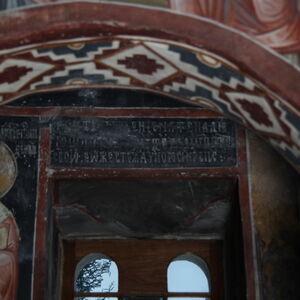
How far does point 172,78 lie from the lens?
5.38 m

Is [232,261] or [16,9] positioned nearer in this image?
[16,9]

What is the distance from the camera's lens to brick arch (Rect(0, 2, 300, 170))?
488 centimetres

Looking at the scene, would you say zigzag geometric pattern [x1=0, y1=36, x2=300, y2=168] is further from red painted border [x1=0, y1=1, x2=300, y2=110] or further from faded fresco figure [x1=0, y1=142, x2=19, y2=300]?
faded fresco figure [x1=0, y1=142, x2=19, y2=300]

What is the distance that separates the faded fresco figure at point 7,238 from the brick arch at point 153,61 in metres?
0.41

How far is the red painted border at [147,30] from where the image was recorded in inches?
191

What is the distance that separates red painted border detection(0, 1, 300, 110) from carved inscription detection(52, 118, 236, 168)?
0.79 metres

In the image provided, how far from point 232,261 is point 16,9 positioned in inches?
85.2

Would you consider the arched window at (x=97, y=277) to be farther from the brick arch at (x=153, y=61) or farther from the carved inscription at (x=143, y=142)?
the brick arch at (x=153, y=61)

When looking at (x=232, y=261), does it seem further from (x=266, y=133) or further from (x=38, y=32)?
(x=38, y=32)

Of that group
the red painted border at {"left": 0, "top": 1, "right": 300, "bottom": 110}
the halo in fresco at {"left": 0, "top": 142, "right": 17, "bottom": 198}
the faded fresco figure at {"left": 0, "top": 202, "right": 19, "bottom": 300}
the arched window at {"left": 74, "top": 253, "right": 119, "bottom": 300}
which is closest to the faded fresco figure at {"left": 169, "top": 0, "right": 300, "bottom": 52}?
the red painted border at {"left": 0, "top": 1, "right": 300, "bottom": 110}

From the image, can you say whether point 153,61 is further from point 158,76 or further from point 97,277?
point 97,277

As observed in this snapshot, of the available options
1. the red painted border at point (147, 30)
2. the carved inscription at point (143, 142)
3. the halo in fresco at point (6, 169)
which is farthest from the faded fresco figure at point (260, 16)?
the halo in fresco at point (6, 169)

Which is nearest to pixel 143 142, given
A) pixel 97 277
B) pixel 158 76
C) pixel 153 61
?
pixel 158 76

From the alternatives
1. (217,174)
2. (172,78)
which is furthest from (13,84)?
(217,174)
